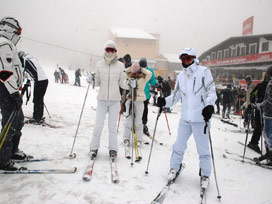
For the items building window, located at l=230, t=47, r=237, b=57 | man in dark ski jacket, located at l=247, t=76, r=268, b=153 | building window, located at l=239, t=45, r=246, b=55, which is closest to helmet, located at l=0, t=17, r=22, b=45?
man in dark ski jacket, located at l=247, t=76, r=268, b=153

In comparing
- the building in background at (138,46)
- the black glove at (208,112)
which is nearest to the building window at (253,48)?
the black glove at (208,112)

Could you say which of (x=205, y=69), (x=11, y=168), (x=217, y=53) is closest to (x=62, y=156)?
(x=11, y=168)

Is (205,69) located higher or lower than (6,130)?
higher

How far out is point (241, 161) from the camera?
425 cm

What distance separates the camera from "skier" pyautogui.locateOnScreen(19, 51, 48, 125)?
5.03 m

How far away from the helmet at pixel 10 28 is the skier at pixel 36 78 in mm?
2211

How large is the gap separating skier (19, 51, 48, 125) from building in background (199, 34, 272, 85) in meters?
20.1

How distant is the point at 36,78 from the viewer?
5.26 m

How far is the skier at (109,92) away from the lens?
12.0 feet

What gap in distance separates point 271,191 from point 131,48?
5032cm

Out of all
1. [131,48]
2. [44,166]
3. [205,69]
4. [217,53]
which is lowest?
[44,166]

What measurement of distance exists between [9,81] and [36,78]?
107 inches

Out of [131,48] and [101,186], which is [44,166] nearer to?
[101,186]

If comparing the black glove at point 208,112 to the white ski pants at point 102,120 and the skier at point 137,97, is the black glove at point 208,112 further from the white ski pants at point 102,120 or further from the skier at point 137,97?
the skier at point 137,97
